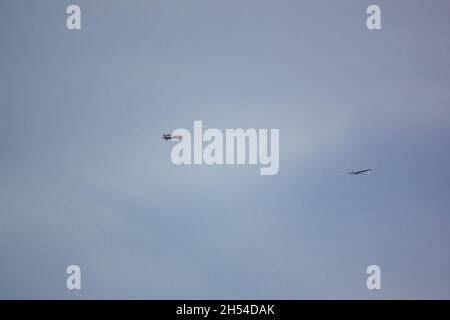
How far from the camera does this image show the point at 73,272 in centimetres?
609
